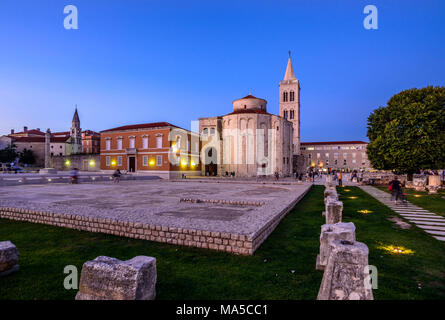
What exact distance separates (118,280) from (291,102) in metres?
62.8

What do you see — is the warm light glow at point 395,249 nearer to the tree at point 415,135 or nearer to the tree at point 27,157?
the tree at point 415,135

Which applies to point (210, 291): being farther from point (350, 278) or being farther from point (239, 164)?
point (239, 164)

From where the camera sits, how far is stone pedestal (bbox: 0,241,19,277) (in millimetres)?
4077

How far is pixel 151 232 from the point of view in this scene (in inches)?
A: 247

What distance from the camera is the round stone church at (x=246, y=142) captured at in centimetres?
4369

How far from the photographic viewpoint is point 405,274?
14.1ft

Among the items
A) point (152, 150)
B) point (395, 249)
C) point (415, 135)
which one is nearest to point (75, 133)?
point (152, 150)

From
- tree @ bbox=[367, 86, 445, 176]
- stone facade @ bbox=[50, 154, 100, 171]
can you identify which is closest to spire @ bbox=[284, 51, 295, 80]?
tree @ bbox=[367, 86, 445, 176]

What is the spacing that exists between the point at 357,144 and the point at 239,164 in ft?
245

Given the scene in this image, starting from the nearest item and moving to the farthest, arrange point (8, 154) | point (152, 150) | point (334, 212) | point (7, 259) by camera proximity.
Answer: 1. point (7, 259)
2. point (334, 212)
3. point (152, 150)
4. point (8, 154)

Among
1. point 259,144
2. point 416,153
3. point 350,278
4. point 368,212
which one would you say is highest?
point 259,144

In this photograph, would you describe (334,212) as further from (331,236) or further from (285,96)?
(285,96)

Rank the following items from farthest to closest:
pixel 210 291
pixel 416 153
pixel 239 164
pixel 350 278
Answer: pixel 239 164 < pixel 416 153 < pixel 210 291 < pixel 350 278
